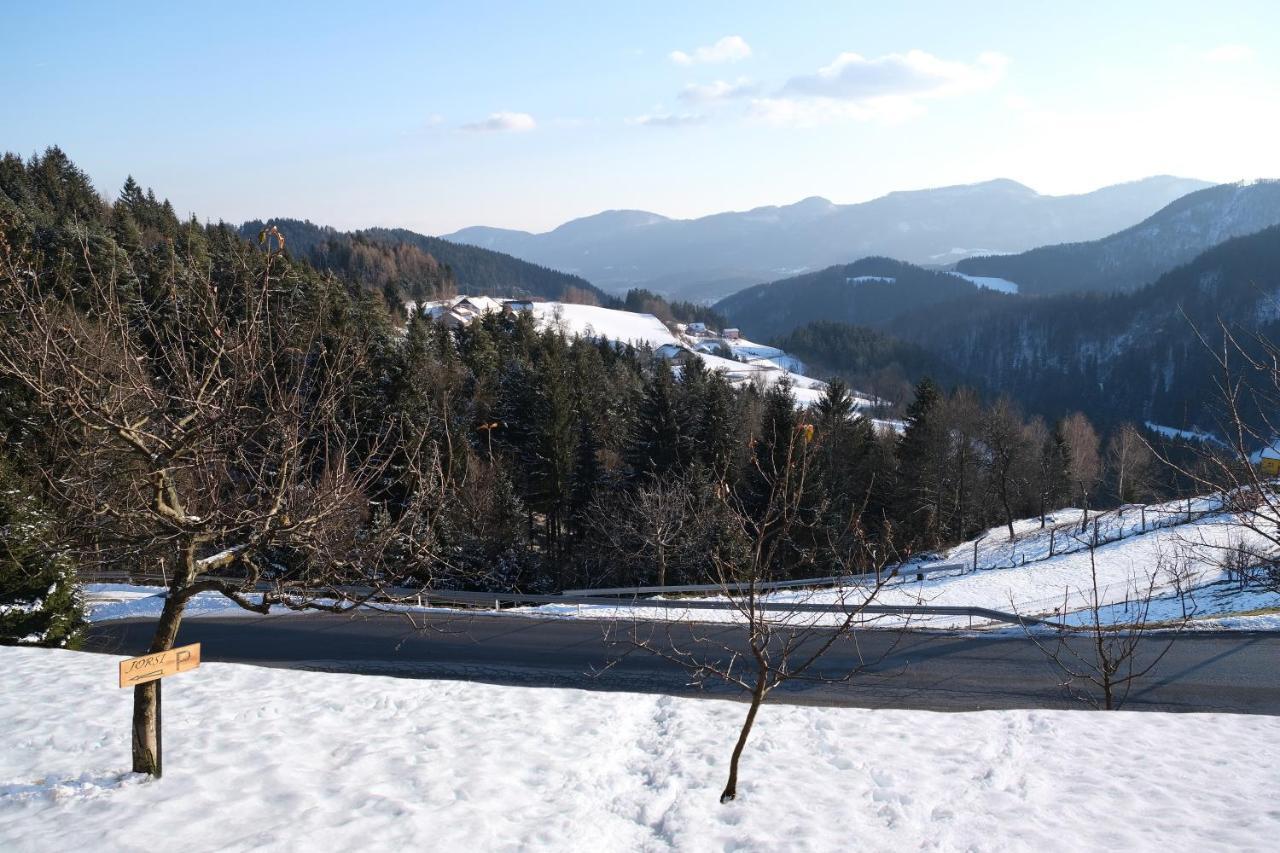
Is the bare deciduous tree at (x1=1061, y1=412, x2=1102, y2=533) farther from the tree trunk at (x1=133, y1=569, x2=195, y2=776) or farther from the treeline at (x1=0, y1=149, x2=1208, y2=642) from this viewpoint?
the tree trunk at (x1=133, y1=569, x2=195, y2=776)

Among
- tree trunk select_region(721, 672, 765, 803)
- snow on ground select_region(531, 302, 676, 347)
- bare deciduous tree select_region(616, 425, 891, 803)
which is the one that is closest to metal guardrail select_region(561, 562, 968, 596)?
bare deciduous tree select_region(616, 425, 891, 803)

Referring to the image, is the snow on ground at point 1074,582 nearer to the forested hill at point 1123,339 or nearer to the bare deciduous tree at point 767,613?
the bare deciduous tree at point 767,613

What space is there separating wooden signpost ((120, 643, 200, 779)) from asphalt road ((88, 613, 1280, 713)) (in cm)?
373

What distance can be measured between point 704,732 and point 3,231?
9360 mm

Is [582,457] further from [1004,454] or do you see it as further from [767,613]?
[1004,454]

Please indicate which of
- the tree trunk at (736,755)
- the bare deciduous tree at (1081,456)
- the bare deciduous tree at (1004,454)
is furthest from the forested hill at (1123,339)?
the tree trunk at (736,755)

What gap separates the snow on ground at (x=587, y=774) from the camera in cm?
694

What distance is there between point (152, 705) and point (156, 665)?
1.01m

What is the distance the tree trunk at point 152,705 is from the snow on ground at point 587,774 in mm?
223

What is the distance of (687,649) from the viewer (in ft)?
49.5

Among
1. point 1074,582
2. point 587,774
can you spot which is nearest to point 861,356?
point 1074,582

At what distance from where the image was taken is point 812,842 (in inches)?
276

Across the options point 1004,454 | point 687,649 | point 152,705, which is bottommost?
point 687,649

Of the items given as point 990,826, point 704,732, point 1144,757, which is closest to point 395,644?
point 704,732
